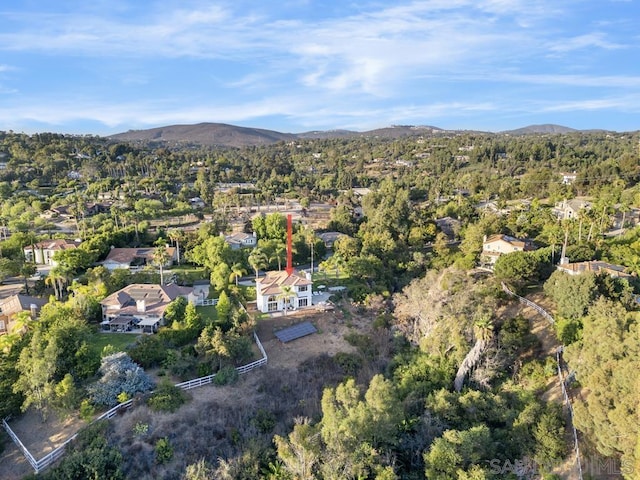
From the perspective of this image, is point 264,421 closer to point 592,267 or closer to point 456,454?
point 456,454

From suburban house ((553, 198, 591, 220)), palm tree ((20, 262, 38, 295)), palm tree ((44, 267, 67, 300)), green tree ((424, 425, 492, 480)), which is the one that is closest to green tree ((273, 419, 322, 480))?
green tree ((424, 425, 492, 480))

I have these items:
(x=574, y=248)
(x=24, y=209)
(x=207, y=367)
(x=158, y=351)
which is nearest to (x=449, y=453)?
(x=207, y=367)

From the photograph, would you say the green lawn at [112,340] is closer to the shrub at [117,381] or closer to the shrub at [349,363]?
the shrub at [117,381]

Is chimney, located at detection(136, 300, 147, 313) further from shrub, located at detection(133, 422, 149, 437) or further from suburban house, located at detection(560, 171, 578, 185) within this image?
suburban house, located at detection(560, 171, 578, 185)

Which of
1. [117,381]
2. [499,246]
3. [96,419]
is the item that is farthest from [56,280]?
[499,246]

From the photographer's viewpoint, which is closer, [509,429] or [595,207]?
[509,429]

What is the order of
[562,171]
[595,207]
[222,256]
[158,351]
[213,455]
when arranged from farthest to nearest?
1. [562,171]
2. [595,207]
3. [222,256]
4. [158,351]
5. [213,455]

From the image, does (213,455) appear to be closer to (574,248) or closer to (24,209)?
(574,248)

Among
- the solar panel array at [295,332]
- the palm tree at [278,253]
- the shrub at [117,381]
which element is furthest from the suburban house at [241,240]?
the shrub at [117,381]
